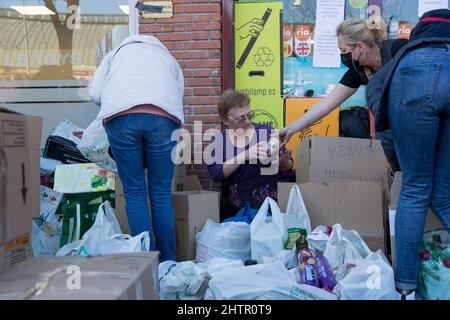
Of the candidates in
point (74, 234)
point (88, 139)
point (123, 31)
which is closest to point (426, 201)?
point (88, 139)

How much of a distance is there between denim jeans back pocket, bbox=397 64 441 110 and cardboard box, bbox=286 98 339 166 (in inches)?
86.3

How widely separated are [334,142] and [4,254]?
2.21 metres

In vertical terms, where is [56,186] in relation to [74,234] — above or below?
above

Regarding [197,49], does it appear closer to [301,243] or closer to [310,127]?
[310,127]

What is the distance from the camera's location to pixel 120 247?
2807 mm

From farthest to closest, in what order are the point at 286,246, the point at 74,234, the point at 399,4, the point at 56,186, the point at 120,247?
the point at 399,4
the point at 56,186
the point at 74,234
the point at 286,246
the point at 120,247

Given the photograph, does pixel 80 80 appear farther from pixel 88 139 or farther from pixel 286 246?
pixel 286 246

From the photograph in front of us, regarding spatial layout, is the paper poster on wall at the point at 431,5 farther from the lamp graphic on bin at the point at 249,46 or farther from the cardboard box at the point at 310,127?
the lamp graphic on bin at the point at 249,46

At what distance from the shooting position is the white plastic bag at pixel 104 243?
2.80 m

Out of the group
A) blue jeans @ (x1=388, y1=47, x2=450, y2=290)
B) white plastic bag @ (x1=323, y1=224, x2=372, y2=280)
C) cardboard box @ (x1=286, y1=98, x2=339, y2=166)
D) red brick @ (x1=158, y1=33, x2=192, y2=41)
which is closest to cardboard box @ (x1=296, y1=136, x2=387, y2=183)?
white plastic bag @ (x1=323, y1=224, x2=372, y2=280)

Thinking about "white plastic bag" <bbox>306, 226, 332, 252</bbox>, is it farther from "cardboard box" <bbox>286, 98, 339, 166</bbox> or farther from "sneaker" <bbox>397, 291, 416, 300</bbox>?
"cardboard box" <bbox>286, 98, 339, 166</bbox>

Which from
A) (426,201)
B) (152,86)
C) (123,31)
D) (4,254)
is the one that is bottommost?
(4,254)

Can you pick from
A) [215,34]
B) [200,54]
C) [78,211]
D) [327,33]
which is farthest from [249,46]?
[78,211]

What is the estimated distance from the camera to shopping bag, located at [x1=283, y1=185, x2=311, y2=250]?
3057 millimetres
